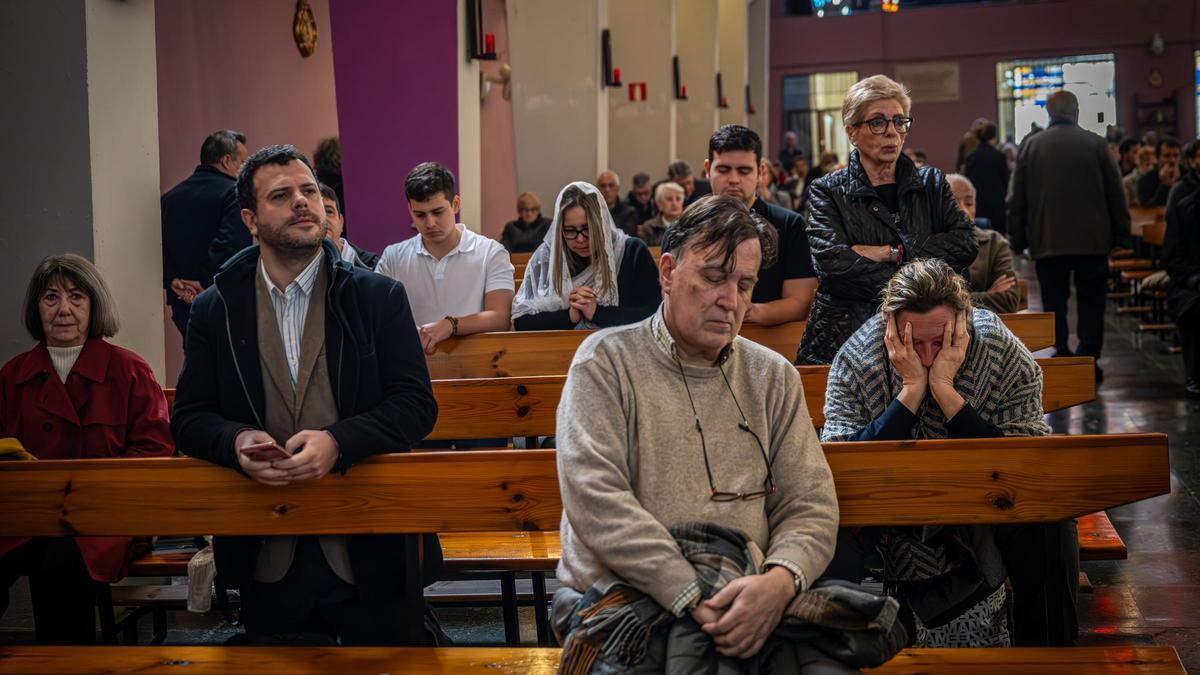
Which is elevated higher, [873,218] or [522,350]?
[873,218]

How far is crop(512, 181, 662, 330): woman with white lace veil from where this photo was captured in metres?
5.34

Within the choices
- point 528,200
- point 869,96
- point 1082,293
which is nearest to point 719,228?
point 869,96

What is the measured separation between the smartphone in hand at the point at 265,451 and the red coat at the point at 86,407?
124 cm

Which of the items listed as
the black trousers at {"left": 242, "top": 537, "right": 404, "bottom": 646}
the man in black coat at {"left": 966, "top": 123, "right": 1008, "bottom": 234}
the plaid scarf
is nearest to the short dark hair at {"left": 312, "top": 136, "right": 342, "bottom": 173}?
the black trousers at {"left": 242, "top": 537, "right": 404, "bottom": 646}

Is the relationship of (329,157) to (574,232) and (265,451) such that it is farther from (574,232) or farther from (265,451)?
(265,451)

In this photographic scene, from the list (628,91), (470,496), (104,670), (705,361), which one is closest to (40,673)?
(104,670)

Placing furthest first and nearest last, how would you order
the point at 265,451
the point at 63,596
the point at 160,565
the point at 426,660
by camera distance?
the point at 160,565 < the point at 63,596 < the point at 265,451 < the point at 426,660

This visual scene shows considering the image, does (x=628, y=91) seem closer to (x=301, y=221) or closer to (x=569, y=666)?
(x=301, y=221)

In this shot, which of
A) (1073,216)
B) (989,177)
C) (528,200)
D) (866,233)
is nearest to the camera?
(866,233)

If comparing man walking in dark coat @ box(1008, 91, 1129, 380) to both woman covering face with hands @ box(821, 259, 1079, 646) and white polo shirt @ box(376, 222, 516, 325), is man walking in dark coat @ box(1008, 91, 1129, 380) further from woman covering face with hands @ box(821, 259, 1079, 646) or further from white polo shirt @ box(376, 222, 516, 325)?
woman covering face with hands @ box(821, 259, 1079, 646)

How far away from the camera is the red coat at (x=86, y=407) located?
4156 mm

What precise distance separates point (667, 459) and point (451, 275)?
120 inches

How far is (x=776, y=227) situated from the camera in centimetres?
483

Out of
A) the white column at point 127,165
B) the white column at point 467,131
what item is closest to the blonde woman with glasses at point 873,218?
the white column at point 127,165
